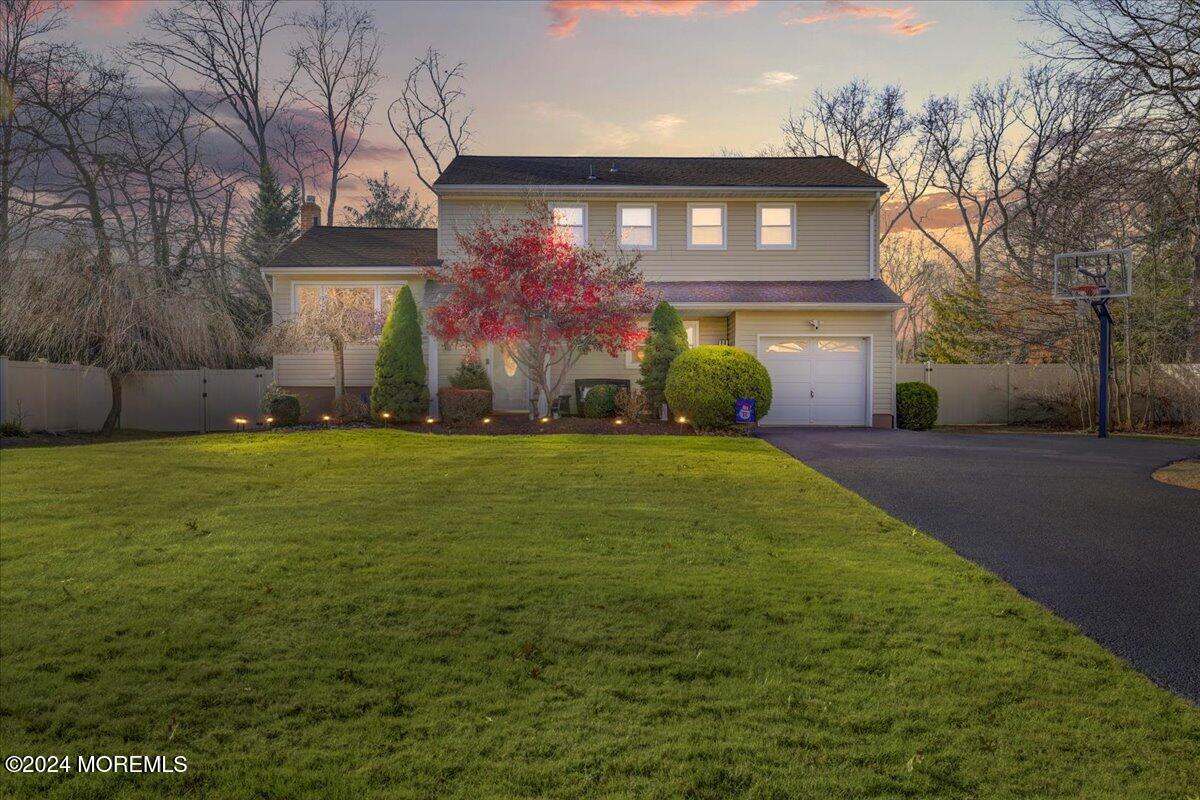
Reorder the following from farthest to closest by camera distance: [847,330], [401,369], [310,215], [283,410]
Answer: [310,215], [847,330], [283,410], [401,369]

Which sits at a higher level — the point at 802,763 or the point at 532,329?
the point at 532,329

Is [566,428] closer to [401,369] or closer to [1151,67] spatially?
[401,369]

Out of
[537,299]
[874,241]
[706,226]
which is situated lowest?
[537,299]

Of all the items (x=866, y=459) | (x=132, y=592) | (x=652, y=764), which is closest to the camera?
(x=652, y=764)

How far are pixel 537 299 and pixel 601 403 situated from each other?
119 inches

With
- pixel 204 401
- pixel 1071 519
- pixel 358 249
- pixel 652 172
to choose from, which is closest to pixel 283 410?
pixel 204 401

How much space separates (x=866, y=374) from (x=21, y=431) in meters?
18.7

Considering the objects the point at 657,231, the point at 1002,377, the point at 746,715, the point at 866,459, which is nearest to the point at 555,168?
the point at 657,231

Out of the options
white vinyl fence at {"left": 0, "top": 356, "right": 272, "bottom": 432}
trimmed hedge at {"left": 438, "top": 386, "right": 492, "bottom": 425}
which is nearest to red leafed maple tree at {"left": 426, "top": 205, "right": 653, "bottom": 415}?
trimmed hedge at {"left": 438, "top": 386, "right": 492, "bottom": 425}

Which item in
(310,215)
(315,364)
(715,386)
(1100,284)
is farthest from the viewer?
(310,215)

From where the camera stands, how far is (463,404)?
17.2 metres

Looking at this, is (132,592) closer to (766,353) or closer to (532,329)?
(532,329)

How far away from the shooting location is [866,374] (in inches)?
764

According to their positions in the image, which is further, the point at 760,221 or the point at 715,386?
the point at 760,221
